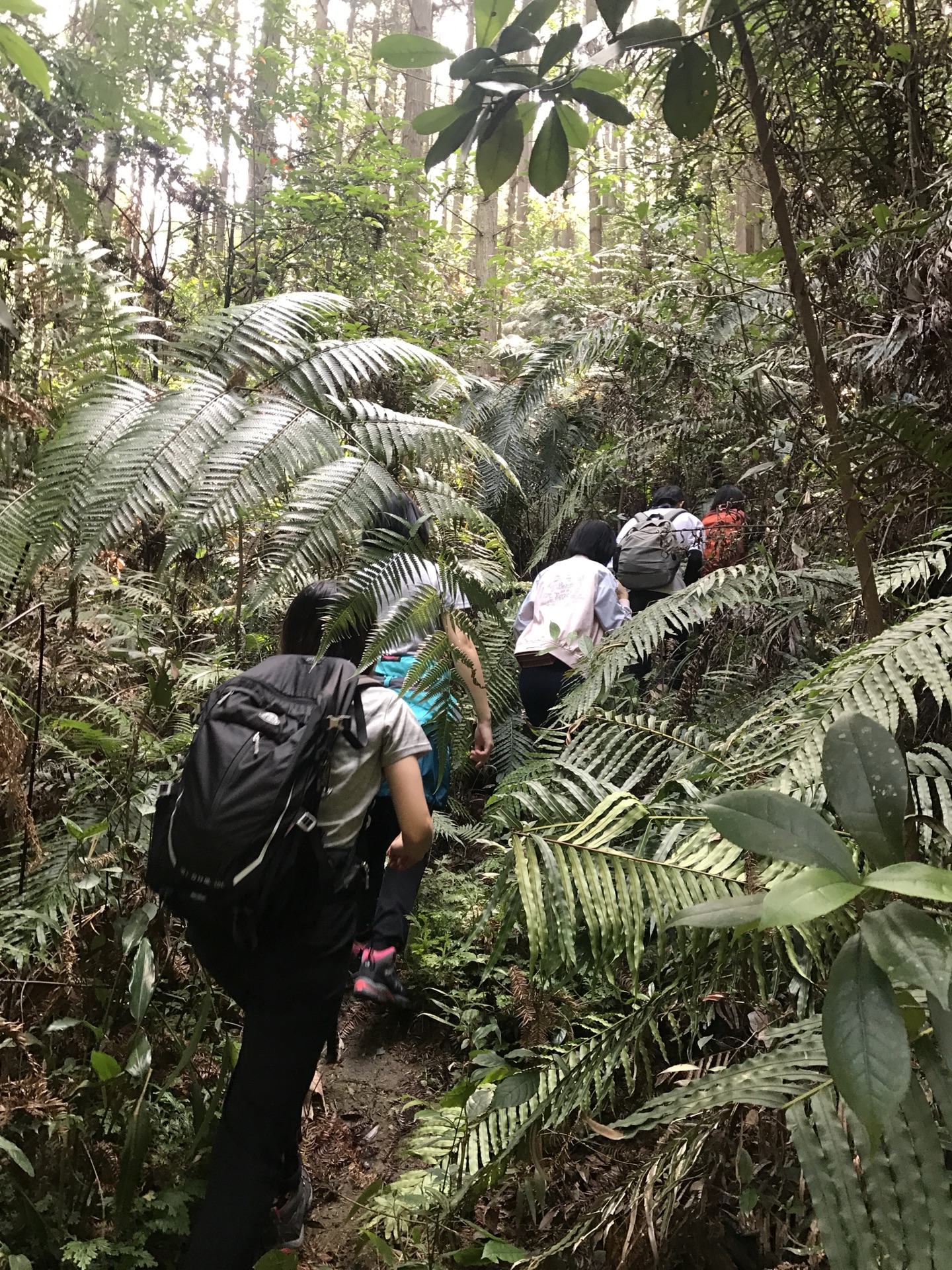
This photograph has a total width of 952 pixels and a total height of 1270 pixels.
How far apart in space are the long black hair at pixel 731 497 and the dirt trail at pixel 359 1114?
316 centimetres

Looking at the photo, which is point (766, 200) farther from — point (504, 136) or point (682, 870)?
point (682, 870)

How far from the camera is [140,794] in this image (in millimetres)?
2502

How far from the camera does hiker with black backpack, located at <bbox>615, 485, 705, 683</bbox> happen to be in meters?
4.96

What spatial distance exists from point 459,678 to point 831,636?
6.08 feet

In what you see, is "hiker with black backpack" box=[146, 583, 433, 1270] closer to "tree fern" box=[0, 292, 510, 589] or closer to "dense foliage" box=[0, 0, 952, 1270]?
"dense foliage" box=[0, 0, 952, 1270]

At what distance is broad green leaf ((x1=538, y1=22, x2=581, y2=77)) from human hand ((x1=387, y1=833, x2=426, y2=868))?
1670 mm

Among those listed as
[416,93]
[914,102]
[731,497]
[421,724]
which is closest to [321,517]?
[421,724]

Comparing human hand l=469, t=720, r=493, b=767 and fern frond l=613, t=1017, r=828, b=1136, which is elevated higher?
human hand l=469, t=720, r=493, b=767

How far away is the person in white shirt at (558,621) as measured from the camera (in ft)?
13.5

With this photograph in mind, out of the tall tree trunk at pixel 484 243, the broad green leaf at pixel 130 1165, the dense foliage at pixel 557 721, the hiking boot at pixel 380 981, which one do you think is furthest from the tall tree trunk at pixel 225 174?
the tall tree trunk at pixel 484 243

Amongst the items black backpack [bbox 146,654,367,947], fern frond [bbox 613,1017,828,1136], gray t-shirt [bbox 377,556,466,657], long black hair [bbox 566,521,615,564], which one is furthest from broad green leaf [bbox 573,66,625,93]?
long black hair [bbox 566,521,615,564]

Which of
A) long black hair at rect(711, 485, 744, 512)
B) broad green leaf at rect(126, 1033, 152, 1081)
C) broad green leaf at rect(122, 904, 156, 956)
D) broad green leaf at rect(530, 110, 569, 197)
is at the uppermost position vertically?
broad green leaf at rect(530, 110, 569, 197)

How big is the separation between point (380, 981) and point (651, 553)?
302 cm

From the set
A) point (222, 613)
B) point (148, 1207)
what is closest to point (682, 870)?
point (148, 1207)
